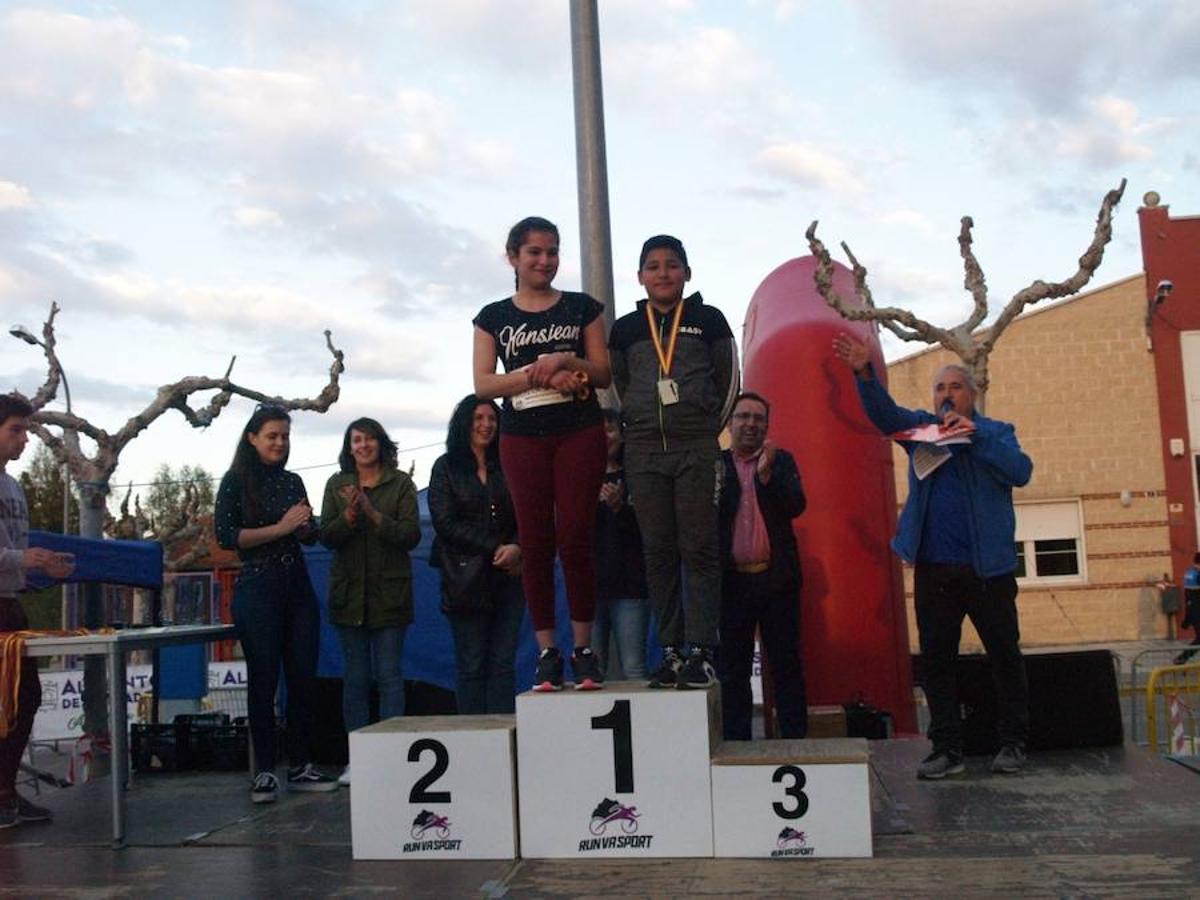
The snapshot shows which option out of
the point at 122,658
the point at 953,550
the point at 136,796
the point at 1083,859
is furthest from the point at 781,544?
the point at 136,796

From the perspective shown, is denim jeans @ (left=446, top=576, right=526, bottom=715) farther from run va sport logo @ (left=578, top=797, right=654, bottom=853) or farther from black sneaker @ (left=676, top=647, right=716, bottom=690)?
run va sport logo @ (left=578, top=797, right=654, bottom=853)

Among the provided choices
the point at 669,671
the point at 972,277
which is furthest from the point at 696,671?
the point at 972,277

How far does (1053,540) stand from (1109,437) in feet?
7.61

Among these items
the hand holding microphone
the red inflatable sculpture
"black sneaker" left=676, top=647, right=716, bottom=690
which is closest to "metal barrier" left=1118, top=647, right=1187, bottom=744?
the red inflatable sculpture

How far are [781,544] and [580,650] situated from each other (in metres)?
1.58

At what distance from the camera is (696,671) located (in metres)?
4.23

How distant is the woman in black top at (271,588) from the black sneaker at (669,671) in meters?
2.00

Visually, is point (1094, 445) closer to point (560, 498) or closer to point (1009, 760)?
point (1009, 760)

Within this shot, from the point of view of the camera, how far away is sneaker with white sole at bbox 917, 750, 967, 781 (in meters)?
5.07

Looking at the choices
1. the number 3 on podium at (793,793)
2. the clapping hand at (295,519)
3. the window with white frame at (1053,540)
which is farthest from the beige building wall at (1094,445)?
the number 3 on podium at (793,793)

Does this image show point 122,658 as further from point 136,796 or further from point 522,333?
point 522,333

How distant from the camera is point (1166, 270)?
24.3 m

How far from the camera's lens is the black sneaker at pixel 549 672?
427 cm

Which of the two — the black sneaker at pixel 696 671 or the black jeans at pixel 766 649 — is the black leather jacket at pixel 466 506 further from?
the black sneaker at pixel 696 671
